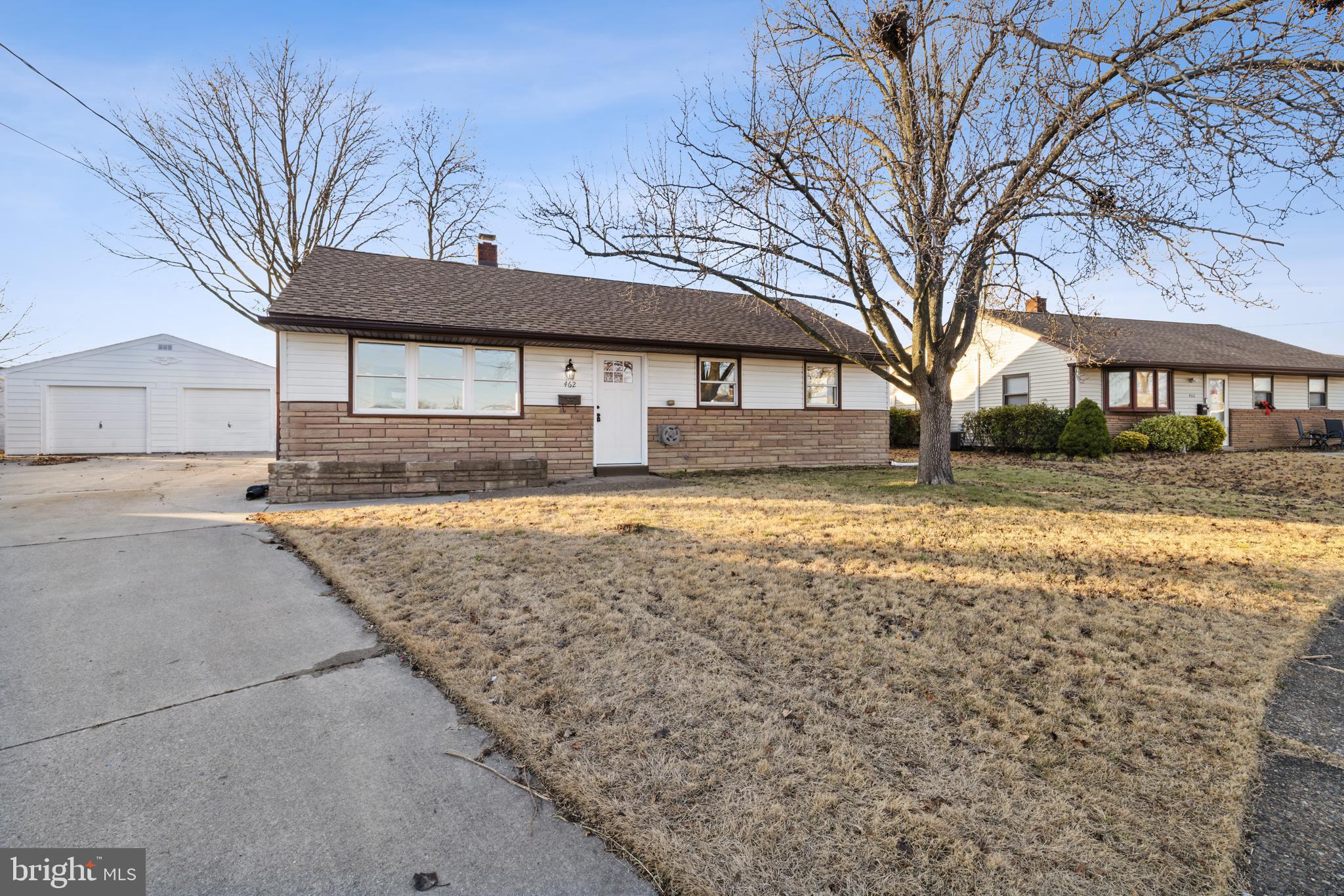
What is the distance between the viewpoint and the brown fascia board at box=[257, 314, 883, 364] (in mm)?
8734

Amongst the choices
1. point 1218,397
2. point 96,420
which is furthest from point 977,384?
point 96,420

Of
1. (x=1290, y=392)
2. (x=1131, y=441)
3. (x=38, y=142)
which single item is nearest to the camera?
(x=38, y=142)

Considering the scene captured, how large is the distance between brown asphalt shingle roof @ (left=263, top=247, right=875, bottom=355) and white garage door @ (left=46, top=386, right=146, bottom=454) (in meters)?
11.0

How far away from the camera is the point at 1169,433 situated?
16.5 metres

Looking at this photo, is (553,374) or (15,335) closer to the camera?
(553,374)

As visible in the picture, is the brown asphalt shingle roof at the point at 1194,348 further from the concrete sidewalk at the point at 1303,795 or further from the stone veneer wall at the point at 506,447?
the concrete sidewalk at the point at 1303,795

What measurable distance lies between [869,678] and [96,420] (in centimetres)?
2383

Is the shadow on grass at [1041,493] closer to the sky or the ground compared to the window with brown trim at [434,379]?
closer to the ground

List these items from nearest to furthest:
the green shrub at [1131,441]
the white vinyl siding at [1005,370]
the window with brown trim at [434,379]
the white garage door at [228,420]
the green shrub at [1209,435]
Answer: the window with brown trim at [434,379]
the green shrub at [1131,441]
the green shrub at [1209,435]
the white vinyl siding at [1005,370]
the white garage door at [228,420]

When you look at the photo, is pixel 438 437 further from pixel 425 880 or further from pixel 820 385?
pixel 425 880

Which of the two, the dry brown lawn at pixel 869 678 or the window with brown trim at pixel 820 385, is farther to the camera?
the window with brown trim at pixel 820 385

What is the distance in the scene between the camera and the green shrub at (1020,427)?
16625mm

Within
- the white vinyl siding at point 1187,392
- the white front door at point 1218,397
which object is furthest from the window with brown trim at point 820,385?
the white front door at point 1218,397

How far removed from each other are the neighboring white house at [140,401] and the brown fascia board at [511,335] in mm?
12953
